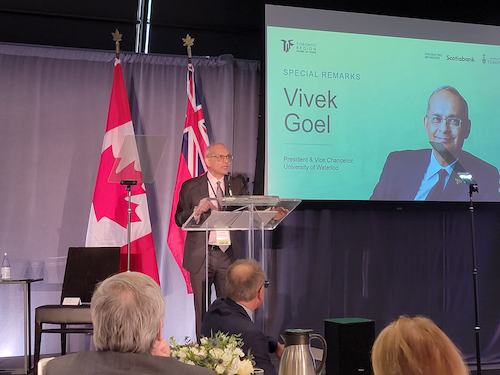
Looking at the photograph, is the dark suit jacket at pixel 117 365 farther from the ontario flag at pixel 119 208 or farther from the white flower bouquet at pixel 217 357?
the ontario flag at pixel 119 208

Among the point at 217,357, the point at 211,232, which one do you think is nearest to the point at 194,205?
the point at 211,232

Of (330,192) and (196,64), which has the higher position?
(196,64)

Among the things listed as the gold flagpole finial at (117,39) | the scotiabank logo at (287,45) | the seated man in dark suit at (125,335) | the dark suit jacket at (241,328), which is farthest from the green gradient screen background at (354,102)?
the seated man in dark suit at (125,335)

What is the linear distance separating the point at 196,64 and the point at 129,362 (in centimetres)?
469

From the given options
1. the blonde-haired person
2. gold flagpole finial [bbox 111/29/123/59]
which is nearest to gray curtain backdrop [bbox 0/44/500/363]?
gold flagpole finial [bbox 111/29/123/59]

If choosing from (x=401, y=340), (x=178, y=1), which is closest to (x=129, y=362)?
(x=401, y=340)

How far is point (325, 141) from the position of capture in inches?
199

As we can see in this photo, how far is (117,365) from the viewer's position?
1.33 m

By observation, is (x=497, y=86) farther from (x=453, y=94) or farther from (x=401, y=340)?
(x=401, y=340)

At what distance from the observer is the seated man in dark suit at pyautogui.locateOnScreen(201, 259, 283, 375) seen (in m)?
2.15

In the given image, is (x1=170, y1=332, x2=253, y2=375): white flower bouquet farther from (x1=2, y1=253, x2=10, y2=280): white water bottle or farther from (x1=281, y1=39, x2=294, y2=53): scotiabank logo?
(x1=281, y1=39, x2=294, y2=53): scotiabank logo

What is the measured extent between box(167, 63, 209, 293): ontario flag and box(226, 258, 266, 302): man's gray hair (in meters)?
2.56

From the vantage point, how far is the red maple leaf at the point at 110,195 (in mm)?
5086

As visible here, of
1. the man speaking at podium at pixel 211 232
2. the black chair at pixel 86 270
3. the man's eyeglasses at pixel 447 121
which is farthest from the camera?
the man's eyeglasses at pixel 447 121
